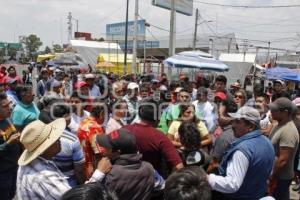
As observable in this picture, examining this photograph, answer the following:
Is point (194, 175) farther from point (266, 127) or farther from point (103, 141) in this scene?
point (266, 127)

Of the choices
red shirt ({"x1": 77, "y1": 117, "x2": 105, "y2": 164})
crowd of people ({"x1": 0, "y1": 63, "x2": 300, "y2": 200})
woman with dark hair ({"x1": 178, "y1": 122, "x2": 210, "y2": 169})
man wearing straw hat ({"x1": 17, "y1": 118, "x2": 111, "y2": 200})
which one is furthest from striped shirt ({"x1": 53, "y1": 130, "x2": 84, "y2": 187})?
woman with dark hair ({"x1": 178, "y1": 122, "x2": 210, "y2": 169})

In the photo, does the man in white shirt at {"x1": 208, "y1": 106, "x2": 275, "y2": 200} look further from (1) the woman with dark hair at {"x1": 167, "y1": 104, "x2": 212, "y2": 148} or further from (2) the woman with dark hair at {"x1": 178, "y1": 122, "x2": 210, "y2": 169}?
(1) the woman with dark hair at {"x1": 167, "y1": 104, "x2": 212, "y2": 148}

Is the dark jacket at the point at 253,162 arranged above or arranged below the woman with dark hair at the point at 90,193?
below

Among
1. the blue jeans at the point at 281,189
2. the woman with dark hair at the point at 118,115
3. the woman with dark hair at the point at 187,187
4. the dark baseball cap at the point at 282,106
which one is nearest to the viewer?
the woman with dark hair at the point at 187,187

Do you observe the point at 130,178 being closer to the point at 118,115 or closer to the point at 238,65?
the point at 118,115

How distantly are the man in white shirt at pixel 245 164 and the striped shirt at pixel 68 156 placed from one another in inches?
48.6

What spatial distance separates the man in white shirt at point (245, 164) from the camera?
10.00 feet

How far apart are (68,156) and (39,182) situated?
1.07 meters

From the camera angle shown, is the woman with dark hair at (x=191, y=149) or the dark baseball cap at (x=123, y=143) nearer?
the dark baseball cap at (x=123, y=143)

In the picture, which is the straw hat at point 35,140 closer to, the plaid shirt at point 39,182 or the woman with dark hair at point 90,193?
the plaid shirt at point 39,182

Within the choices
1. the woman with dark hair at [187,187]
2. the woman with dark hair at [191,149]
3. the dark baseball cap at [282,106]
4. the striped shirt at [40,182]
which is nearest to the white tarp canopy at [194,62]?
the dark baseball cap at [282,106]

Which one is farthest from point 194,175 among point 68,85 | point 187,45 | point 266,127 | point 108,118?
point 187,45

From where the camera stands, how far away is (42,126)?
262cm

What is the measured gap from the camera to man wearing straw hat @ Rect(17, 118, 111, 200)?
240 cm
